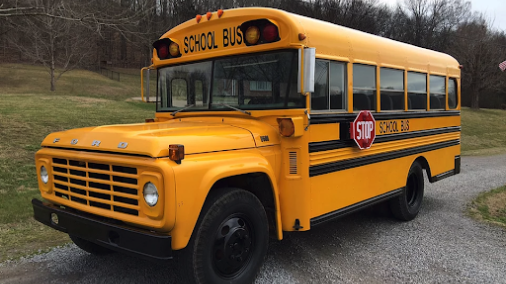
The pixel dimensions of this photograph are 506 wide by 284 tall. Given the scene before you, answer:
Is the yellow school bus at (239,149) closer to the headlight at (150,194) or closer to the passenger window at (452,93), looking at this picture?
the headlight at (150,194)

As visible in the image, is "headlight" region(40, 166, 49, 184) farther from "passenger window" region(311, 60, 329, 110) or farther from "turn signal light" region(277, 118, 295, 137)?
"passenger window" region(311, 60, 329, 110)

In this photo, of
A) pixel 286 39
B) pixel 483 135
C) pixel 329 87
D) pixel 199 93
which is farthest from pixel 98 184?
pixel 483 135

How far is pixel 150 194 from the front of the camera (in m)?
2.77

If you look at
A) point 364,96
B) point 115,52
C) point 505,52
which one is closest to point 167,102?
point 364,96

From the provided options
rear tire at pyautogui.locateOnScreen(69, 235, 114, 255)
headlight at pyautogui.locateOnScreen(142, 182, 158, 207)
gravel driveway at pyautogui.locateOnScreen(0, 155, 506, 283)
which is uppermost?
headlight at pyautogui.locateOnScreen(142, 182, 158, 207)

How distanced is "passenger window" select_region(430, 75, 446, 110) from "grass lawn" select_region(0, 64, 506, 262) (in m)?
4.90

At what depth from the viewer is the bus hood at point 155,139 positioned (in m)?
2.85

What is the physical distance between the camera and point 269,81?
385cm

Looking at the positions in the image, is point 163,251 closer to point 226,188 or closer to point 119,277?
point 226,188

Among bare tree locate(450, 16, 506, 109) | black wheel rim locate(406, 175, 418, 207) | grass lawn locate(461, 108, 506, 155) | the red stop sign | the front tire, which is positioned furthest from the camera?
bare tree locate(450, 16, 506, 109)

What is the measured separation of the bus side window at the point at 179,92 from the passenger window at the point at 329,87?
1530 millimetres

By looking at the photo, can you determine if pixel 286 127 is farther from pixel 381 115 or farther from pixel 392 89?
pixel 392 89

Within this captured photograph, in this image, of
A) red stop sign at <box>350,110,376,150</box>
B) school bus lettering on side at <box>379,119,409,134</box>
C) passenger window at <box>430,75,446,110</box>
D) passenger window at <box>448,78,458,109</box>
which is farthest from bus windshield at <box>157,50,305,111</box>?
passenger window at <box>448,78,458,109</box>

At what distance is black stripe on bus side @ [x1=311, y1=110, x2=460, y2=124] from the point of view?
12.8 ft
